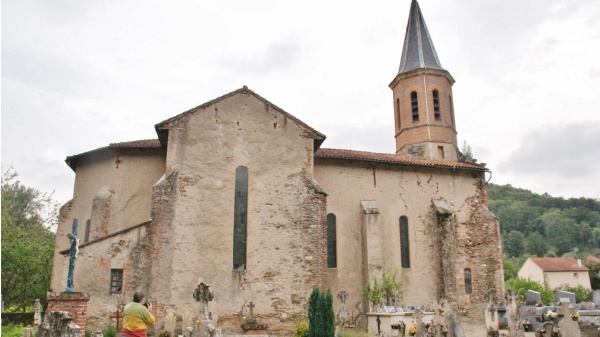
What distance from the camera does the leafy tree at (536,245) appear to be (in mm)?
91688

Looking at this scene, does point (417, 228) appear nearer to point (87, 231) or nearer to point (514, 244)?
point (87, 231)

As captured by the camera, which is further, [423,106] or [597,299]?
[423,106]

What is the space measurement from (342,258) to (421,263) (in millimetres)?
4239

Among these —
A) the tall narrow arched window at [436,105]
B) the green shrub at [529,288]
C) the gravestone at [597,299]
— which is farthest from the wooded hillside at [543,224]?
the tall narrow arched window at [436,105]

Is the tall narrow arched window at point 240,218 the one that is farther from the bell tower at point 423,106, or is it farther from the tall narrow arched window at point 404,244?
the bell tower at point 423,106

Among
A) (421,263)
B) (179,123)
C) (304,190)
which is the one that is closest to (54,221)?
(179,123)

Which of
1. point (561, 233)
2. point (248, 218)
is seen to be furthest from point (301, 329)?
point (561, 233)

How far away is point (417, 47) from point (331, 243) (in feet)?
55.0

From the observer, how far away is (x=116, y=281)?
17688mm

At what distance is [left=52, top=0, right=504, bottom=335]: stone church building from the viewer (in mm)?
17906

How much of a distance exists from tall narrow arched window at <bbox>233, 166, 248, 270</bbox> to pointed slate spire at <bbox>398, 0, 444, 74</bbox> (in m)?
16.4

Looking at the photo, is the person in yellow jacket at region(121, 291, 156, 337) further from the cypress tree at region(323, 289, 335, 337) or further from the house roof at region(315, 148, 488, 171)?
the house roof at region(315, 148, 488, 171)

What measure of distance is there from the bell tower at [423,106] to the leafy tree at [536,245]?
236 ft

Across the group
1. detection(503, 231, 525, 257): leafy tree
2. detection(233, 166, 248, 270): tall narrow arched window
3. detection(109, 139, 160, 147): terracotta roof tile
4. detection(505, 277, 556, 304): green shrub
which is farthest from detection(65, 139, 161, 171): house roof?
detection(503, 231, 525, 257): leafy tree
